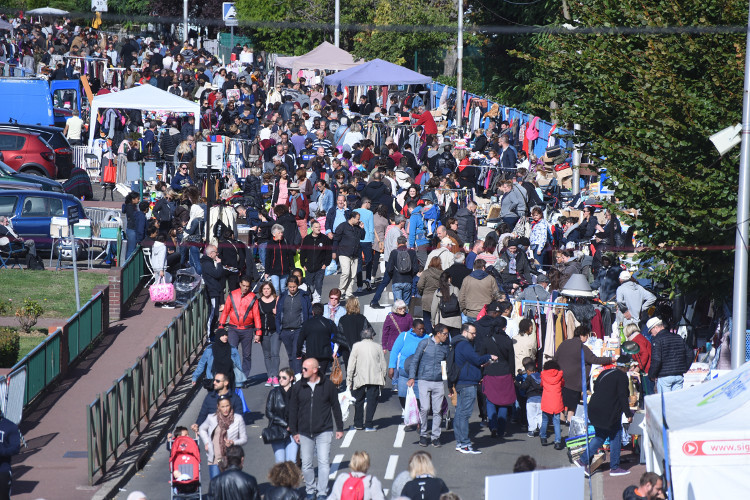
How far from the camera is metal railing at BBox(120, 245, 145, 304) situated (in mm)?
21498

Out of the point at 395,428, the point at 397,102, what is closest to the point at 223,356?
the point at 395,428

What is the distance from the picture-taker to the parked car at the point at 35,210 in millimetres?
25156

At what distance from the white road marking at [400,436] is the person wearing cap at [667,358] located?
329 centimetres

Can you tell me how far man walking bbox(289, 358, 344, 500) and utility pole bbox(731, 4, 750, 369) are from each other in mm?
4890

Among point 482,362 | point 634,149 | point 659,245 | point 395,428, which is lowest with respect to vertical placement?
point 395,428

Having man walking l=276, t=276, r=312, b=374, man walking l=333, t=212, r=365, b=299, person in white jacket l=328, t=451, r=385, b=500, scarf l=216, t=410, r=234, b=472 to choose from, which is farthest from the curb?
person in white jacket l=328, t=451, r=385, b=500

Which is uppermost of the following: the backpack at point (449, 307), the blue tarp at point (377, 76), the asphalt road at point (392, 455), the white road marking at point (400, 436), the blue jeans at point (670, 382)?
the blue tarp at point (377, 76)

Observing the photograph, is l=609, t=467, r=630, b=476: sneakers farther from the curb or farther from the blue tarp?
the blue tarp

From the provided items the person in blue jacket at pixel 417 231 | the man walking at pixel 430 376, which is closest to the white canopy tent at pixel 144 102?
the person in blue jacket at pixel 417 231

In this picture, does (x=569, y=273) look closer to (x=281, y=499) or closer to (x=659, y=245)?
(x=659, y=245)

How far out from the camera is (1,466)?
12.2m

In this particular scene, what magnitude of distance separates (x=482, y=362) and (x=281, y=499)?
211 inches

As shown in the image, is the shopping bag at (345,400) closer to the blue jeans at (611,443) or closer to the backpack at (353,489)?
the blue jeans at (611,443)

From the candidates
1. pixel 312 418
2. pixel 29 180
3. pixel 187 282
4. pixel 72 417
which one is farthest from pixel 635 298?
pixel 29 180
